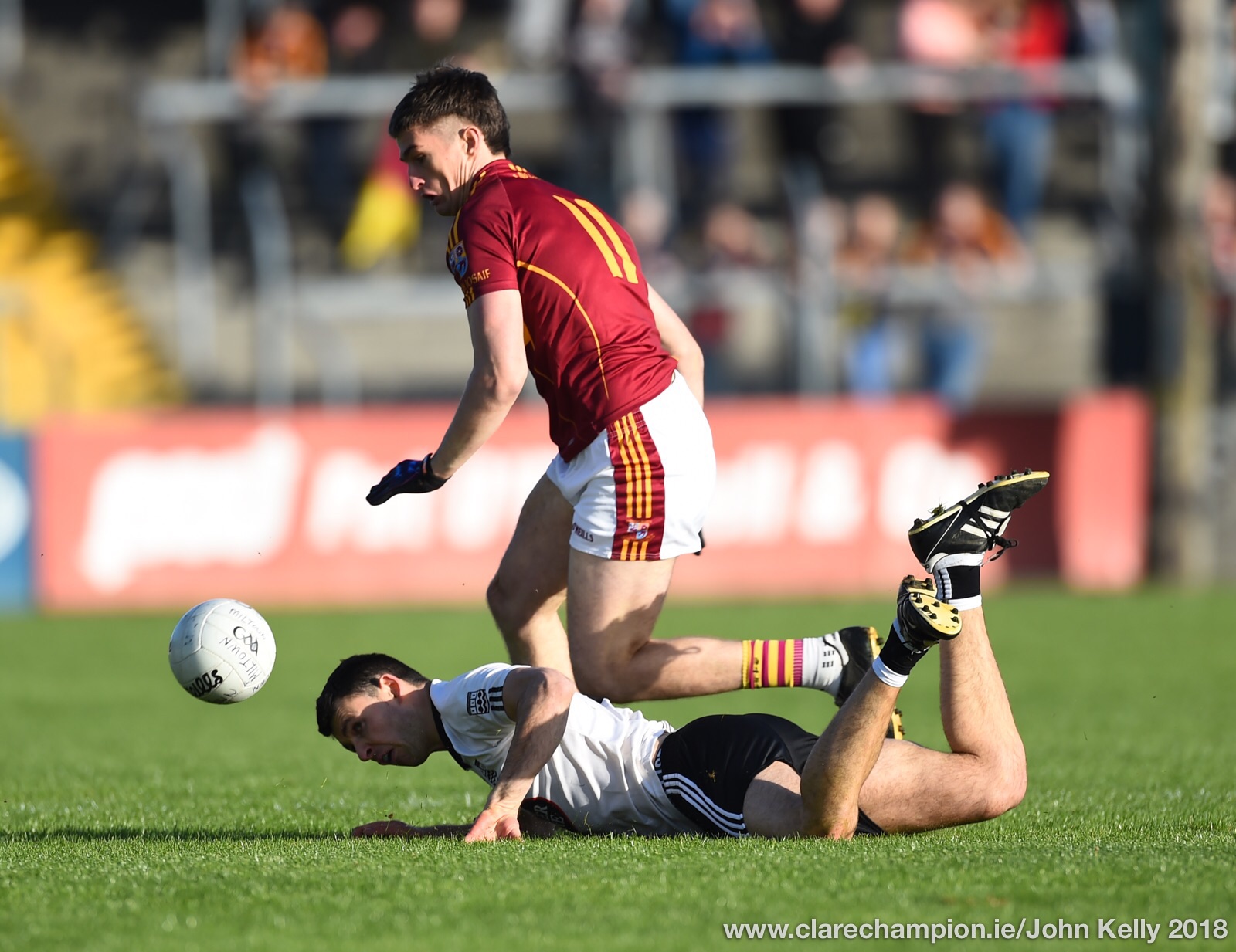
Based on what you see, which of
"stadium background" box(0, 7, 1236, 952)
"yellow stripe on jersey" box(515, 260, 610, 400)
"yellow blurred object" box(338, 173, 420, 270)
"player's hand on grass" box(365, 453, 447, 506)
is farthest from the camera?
"yellow blurred object" box(338, 173, 420, 270)

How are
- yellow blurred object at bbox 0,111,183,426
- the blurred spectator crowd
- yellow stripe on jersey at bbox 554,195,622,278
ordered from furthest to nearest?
1. the blurred spectator crowd
2. yellow blurred object at bbox 0,111,183,426
3. yellow stripe on jersey at bbox 554,195,622,278

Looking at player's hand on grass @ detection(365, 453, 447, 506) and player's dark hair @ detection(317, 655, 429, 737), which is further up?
player's hand on grass @ detection(365, 453, 447, 506)

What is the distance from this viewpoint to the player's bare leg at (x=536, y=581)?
630 centimetres

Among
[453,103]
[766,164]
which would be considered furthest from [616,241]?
[766,164]

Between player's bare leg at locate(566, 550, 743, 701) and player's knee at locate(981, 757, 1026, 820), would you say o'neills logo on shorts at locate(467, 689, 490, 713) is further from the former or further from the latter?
player's knee at locate(981, 757, 1026, 820)

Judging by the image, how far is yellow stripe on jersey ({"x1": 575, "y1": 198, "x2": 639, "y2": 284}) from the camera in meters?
6.20

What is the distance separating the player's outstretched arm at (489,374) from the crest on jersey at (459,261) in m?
0.13

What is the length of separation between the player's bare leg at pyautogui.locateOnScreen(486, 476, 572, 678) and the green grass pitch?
801 millimetres

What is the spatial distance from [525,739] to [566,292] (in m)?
1.60

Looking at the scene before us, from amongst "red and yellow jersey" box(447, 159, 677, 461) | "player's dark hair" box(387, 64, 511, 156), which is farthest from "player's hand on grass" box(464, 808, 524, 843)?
"player's dark hair" box(387, 64, 511, 156)

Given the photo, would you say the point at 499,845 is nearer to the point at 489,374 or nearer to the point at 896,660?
the point at 896,660

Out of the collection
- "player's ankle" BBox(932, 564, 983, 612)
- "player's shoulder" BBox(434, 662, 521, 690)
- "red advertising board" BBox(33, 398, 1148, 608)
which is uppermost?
"player's ankle" BBox(932, 564, 983, 612)

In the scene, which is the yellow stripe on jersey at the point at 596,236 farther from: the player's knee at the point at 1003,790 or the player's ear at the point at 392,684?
the player's knee at the point at 1003,790

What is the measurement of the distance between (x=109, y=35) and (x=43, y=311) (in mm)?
5368
